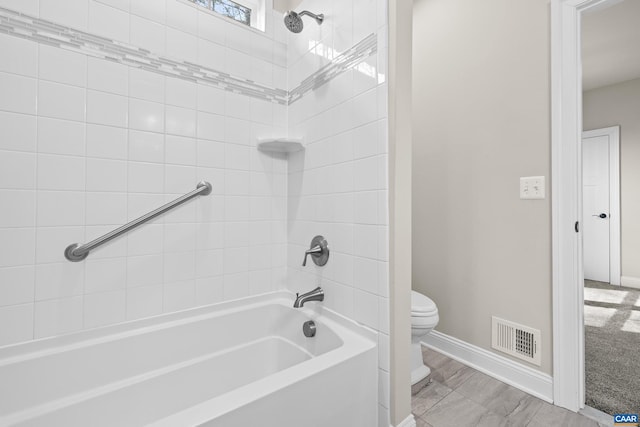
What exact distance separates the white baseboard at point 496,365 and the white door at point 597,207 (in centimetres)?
333

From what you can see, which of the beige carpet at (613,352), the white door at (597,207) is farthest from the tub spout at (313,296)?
the white door at (597,207)

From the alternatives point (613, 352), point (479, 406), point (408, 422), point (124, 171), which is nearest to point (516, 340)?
point (479, 406)

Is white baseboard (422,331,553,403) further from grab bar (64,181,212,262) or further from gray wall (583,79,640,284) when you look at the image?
gray wall (583,79,640,284)

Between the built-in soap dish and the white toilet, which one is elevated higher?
the built-in soap dish

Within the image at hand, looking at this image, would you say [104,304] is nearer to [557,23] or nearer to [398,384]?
[398,384]

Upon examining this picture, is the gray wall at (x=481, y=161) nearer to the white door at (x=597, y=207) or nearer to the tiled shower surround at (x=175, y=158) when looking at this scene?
the tiled shower surround at (x=175, y=158)

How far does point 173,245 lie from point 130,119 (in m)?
0.60

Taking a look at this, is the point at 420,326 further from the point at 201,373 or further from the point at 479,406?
the point at 201,373

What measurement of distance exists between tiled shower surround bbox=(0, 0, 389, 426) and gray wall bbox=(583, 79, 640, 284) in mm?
4228

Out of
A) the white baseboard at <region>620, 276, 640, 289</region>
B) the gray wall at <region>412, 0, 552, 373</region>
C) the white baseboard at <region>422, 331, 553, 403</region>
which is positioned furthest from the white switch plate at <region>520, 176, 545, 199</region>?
the white baseboard at <region>620, 276, 640, 289</region>

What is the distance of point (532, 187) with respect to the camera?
4.87 ft

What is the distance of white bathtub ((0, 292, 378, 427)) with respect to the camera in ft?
2.84

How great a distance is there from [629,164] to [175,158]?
4971 mm

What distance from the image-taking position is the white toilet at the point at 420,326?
153cm
